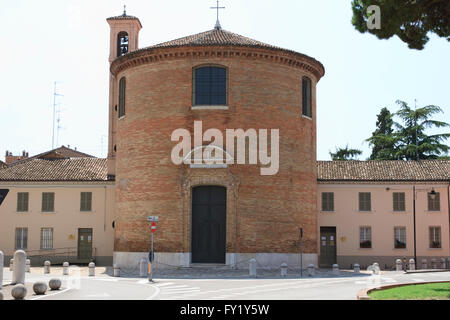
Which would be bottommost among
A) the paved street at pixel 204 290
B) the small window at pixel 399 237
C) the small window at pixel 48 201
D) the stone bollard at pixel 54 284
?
the paved street at pixel 204 290

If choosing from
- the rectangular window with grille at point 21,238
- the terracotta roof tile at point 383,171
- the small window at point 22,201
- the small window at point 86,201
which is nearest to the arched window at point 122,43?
the small window at point 86,201

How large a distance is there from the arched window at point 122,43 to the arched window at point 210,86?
10.9 meters

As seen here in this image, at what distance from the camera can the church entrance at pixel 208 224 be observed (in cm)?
3219

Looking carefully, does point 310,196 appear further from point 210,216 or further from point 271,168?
point 210,216

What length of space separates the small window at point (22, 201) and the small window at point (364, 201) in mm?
21218

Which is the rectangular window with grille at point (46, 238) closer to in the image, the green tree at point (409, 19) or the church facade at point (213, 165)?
the church facade at point (213, 165)

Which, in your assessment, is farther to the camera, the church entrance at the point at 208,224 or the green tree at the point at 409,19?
the church entrance at the point at 208,224

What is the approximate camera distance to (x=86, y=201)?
135ft

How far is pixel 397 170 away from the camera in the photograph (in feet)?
138

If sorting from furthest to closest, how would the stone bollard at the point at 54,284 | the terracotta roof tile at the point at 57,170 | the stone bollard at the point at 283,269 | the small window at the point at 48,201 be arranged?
the terracotta roof tile at the point at 57,170
the small window at the point at 48,201
the stone bollard at the point at 283,269
the stone bollard at the point at 54,284

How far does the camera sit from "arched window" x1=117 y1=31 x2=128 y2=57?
42.5m

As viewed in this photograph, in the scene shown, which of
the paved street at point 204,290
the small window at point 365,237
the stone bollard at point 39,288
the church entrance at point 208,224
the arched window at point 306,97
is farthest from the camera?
the small window at point 365,237

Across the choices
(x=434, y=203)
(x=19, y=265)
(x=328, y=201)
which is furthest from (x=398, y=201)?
(x=19, y=265)

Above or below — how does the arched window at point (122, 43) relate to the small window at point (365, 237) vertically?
above
